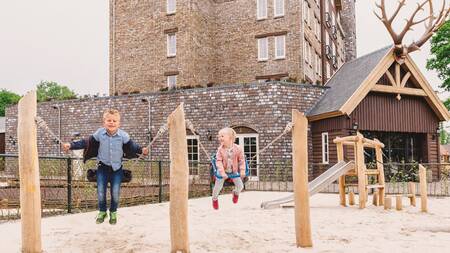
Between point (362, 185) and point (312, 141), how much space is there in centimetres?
1115

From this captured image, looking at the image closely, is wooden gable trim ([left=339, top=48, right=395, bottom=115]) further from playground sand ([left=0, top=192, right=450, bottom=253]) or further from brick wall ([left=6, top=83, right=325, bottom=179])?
playground sand ([left=0, top=192, right=450, bottom=253])

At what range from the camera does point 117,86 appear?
1326 inches

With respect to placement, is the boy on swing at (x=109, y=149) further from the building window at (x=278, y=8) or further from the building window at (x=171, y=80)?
the building window at (x=278, y=8)

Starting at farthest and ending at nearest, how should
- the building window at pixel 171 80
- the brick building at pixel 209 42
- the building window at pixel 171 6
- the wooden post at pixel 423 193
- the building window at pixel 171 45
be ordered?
the building window at pixel 171 6 → the building window at pixel 171 45 → the building window at pixel 171 80 → the brick building at pixel 209 42 → the wooden post at pixel 423 193

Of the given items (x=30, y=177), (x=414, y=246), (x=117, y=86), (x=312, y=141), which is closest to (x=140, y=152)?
(x=30, y=177)

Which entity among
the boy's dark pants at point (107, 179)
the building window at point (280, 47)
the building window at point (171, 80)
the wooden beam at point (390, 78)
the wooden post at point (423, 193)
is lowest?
the wooden post at point (423, 193)

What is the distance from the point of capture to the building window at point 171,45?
31.8 meters

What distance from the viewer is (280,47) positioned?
102 feet

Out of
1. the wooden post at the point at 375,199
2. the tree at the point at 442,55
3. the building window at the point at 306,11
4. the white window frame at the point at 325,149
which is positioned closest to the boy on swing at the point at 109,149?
the wooden post at the point at 375,199

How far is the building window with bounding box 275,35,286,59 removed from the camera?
30.8 metres

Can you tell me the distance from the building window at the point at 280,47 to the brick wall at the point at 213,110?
7.39 m

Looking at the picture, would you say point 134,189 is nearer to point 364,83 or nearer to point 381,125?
point 364,83

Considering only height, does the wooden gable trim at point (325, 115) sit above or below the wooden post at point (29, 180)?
above

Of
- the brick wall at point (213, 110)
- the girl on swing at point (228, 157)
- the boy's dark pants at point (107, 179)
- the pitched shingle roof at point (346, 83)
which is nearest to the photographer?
the boy's dark pants at point (107, 179)
